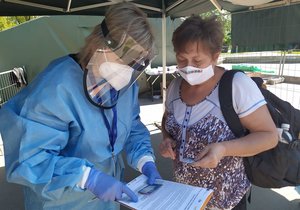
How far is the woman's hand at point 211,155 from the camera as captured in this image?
1124mm

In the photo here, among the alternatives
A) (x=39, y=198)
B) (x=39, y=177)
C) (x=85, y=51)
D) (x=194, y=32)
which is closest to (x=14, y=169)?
(x=39, y=177)

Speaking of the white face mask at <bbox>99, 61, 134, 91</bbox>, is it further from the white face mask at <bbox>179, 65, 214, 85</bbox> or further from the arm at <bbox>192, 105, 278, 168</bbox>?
the arm at <bbox>192, 105, 278, 168</bbox>

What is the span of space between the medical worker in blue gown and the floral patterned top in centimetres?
21

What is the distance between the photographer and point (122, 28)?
1021 millimetres

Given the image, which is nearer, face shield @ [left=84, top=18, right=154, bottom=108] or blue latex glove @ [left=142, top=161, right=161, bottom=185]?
face shield @ [left=84, top=18, right=154, bottom=108]

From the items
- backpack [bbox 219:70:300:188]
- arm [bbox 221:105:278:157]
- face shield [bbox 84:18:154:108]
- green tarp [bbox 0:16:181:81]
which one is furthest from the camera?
green tarp [bbox 0:16:181:81]

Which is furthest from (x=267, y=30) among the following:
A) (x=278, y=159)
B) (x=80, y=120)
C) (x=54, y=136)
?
(x=54, y=136)

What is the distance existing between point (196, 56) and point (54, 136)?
27.4 inches

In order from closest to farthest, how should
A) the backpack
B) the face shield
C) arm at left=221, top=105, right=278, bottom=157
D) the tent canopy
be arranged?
1. the face shield
2. arm at left=221, top=105, right=278, bottom=157
3. the backpack
4. the tent canopy

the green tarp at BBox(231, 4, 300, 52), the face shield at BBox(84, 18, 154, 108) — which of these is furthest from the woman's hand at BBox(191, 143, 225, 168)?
the green tarp at BBox(231, 4, 300, 52)

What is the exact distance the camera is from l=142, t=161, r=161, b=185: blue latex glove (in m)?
1.25

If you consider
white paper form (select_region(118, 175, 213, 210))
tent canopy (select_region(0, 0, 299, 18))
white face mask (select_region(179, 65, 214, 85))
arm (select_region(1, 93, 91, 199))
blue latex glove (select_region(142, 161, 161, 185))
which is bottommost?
white paper form (select_region(118, 175, 213, 210))

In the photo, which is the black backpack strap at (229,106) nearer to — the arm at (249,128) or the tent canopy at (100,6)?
the arm at (249,128)

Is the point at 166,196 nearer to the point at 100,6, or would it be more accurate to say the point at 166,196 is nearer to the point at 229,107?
the point at 229,107
